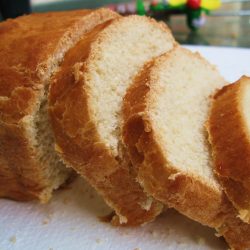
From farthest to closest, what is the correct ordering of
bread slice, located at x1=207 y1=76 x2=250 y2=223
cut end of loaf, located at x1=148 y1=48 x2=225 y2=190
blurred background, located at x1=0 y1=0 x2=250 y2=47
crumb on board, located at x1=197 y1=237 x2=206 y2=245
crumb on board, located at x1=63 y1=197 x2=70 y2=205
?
blurred background, located at x1=0 y1=0 x2=250 y2=47 < crumb on board, located at x1=63 y1=197 x2=70 y2=205 < crumb on board, located at x1=197 y1=237 x2=206 y2=245 < cut end of loaf, located at x1=148 y1=48 x2=225 y2=190 < bread slice, located at x1=207 y1=76 x2=250 y2=223

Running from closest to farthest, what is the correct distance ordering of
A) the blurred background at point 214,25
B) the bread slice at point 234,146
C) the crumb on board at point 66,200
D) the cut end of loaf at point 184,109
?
the bread slice at point 234,146, the cut end of loaf at point 184,109, the crumb on board at point 66,200, the blurred background at point 214,25

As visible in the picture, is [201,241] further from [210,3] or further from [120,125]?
[210,3]

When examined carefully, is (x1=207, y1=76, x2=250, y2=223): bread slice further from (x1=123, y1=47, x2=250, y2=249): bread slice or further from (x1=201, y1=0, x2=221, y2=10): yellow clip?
(x1=201, y1=0, x2=221, y2=10): yellow clip

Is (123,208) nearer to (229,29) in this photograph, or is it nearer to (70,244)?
(70,244)

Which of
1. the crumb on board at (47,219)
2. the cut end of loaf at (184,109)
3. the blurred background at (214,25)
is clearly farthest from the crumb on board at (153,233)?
the blurred background at (214,25)

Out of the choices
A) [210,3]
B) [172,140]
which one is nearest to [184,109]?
[172,140]

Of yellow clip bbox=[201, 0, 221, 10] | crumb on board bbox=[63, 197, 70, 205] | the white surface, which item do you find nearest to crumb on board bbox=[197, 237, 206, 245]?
the white surface

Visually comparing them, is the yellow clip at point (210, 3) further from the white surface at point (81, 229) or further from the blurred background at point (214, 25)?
the white surface at point (81, 229)
